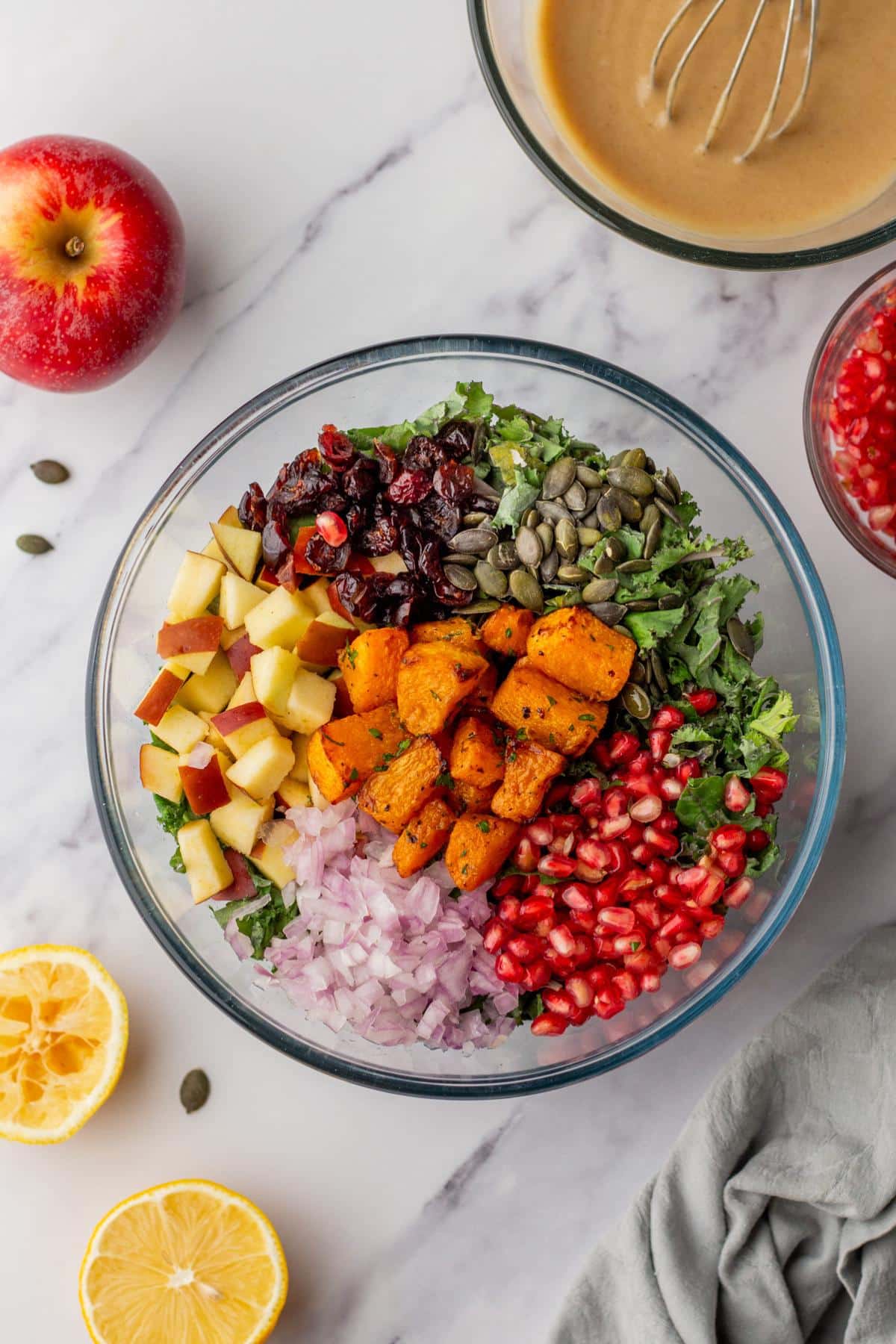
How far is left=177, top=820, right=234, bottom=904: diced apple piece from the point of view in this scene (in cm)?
208

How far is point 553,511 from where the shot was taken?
1.98 metres

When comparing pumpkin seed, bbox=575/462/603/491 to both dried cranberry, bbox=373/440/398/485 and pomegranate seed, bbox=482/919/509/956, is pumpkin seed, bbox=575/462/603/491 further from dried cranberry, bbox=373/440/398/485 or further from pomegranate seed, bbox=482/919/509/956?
pomegranate seed, bbox=482/919/509/956

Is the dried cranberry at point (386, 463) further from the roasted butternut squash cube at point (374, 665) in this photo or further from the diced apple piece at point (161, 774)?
the diced apple piece at point (161, 774)

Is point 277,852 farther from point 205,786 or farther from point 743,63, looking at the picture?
point 743,63

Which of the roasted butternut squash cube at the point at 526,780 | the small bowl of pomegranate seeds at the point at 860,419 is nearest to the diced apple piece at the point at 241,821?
the roasted butternut squash cube at the point at 526,780

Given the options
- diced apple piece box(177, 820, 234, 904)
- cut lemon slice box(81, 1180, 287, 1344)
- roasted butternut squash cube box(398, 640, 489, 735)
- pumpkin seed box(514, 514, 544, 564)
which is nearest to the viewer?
roasted butternut squash cube box(398, 640, 489, 735)

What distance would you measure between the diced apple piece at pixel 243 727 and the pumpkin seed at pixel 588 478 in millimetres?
717

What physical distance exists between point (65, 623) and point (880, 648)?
67.0 inches

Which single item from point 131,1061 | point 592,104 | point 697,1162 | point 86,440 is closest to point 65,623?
point 86,440

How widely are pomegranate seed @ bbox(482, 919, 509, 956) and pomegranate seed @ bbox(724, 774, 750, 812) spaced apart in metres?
0.46

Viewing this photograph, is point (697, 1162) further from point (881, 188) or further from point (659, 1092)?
point (881, 188)

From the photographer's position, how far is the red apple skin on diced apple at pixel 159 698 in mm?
2090

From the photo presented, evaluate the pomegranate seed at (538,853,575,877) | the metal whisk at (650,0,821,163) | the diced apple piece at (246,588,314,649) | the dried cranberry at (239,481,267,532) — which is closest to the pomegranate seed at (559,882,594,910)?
the pomegranate seed at (538,853,575,877)

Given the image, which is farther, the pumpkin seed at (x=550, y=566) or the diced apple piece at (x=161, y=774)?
the diced apple piece at (x=161, y=774)
